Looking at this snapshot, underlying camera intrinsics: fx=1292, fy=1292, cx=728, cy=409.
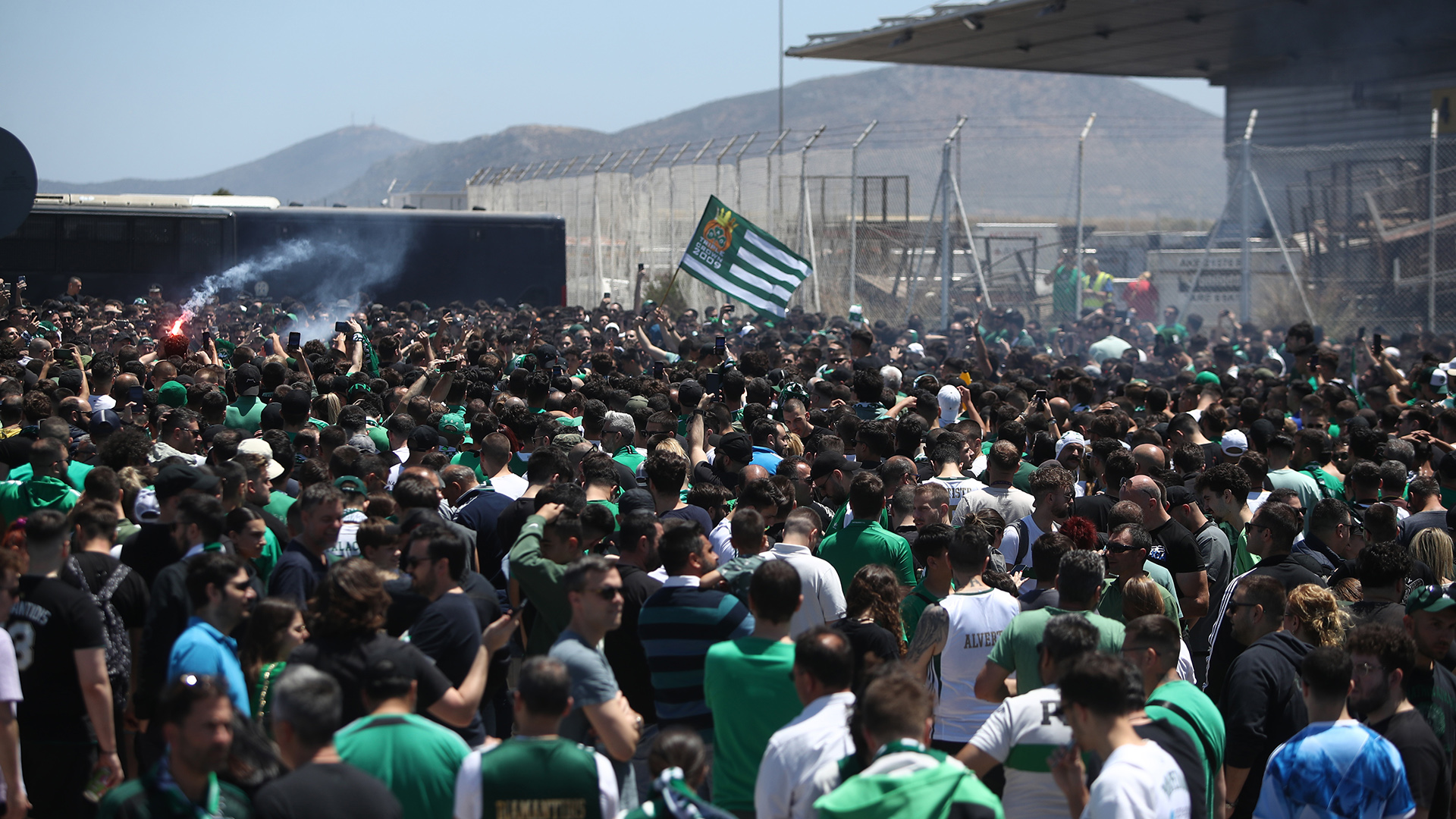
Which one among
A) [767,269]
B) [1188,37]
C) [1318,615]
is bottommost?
[1318,615]

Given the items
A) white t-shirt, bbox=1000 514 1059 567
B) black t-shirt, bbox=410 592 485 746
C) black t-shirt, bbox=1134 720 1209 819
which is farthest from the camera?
white t-shirt, bbox=1000 514 1059 567

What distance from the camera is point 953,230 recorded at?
1172 inches

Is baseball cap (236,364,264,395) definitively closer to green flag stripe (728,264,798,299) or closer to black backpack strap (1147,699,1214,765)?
black backpack strap (1147,699,1214,765)

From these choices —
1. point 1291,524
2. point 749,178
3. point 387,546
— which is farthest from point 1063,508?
point 749,178

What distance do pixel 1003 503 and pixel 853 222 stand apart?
16271 mm

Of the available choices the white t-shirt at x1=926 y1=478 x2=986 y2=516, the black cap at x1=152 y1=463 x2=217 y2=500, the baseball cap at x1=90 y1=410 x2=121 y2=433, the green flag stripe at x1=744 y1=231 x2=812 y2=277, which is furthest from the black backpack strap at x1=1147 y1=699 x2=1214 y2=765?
the green flag stripe at x1=744 y1=231 x2=812 y2=277

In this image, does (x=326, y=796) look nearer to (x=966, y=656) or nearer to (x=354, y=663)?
(x=354, y=663)

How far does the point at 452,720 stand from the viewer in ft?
14.3

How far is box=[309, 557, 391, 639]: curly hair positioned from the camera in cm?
416

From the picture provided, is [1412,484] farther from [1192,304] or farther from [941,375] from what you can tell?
[1192,304]

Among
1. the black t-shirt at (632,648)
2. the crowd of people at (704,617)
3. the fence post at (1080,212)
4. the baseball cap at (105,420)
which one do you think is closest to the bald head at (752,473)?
the crowd of people at (704,617)

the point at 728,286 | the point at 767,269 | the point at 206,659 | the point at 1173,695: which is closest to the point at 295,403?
the point at 206,659

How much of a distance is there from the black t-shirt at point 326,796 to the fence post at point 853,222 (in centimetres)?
1922

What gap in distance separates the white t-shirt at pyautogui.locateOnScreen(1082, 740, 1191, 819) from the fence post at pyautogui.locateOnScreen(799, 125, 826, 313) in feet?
65.3
